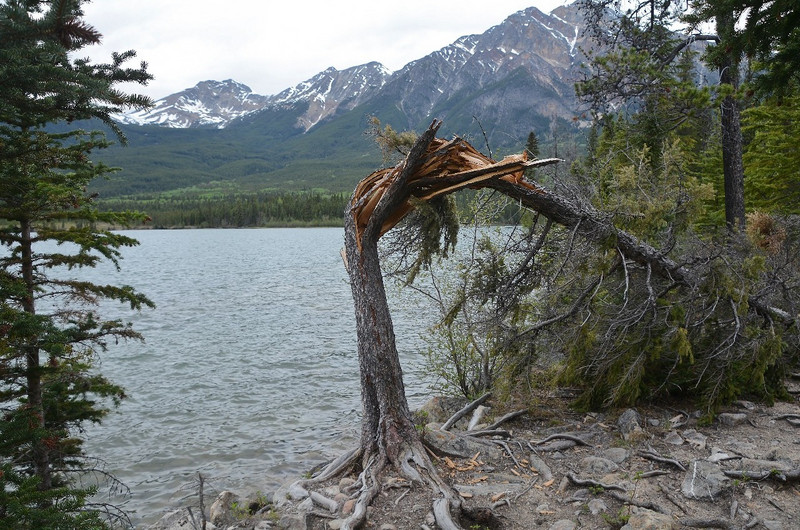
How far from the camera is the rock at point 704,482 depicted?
17.7 ft

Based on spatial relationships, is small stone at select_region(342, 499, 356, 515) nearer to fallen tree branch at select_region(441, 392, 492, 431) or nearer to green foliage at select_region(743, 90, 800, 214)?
fallen tree branch at select_region(441, 392, 492, 431)

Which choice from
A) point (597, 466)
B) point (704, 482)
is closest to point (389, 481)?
point (597, 466)

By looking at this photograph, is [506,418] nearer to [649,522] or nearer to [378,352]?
[378,352]

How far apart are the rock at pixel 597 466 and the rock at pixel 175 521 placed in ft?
17.1

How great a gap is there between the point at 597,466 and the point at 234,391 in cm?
1210

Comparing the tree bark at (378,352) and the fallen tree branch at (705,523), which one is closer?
the fallen tree branch at (705,523)

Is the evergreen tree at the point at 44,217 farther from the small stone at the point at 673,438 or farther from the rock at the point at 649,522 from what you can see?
the small stone at the point at 673,438

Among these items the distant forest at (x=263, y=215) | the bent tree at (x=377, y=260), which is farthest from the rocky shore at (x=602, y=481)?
the distant forest at (x=263, y=215)

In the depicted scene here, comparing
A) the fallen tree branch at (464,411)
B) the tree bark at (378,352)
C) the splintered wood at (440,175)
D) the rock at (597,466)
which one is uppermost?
the splintered wood at (440,175)

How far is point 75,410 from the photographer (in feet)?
27.5

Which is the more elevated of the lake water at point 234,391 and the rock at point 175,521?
the rock at point 175,521

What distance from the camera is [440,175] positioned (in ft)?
22.1

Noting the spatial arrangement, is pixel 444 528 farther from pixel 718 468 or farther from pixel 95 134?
pixel 95 134

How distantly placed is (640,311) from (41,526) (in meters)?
8.16
